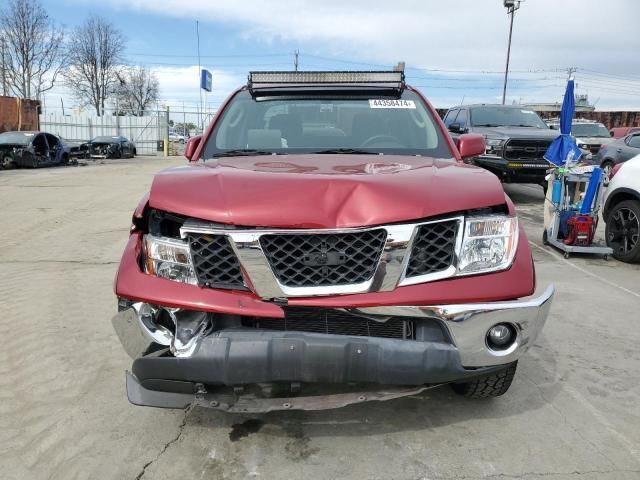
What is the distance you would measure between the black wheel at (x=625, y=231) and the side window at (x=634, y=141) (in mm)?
6002

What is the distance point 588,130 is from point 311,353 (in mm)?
18250

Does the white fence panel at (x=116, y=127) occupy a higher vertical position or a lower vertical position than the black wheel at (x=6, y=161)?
higher

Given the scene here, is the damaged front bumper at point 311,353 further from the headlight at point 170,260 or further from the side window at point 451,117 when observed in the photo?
the side window at point 451,117

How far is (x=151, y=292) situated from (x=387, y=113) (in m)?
2.18

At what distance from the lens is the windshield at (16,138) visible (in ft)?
60.9

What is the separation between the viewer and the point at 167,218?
2328mm

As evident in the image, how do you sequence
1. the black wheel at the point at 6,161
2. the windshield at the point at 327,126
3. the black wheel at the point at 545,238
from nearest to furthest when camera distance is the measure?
the windshield at the point at 327,126 → the black wheel at the point at 545,238 → the black wheel at the point at 6,161

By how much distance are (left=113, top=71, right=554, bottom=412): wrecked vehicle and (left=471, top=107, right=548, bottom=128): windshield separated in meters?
9.50

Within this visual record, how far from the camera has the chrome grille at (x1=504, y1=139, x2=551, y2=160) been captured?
9.60 m

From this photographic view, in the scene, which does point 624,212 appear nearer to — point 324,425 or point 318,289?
point 324,425

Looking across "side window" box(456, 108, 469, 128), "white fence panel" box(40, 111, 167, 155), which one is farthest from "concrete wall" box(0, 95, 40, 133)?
"side window" box(456, 108, 469, 128)

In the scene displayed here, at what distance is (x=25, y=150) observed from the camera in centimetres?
1862

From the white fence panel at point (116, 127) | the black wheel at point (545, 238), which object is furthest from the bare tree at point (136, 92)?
the black wheel at point (545, 238)

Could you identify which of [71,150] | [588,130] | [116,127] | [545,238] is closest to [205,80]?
[116,127]
